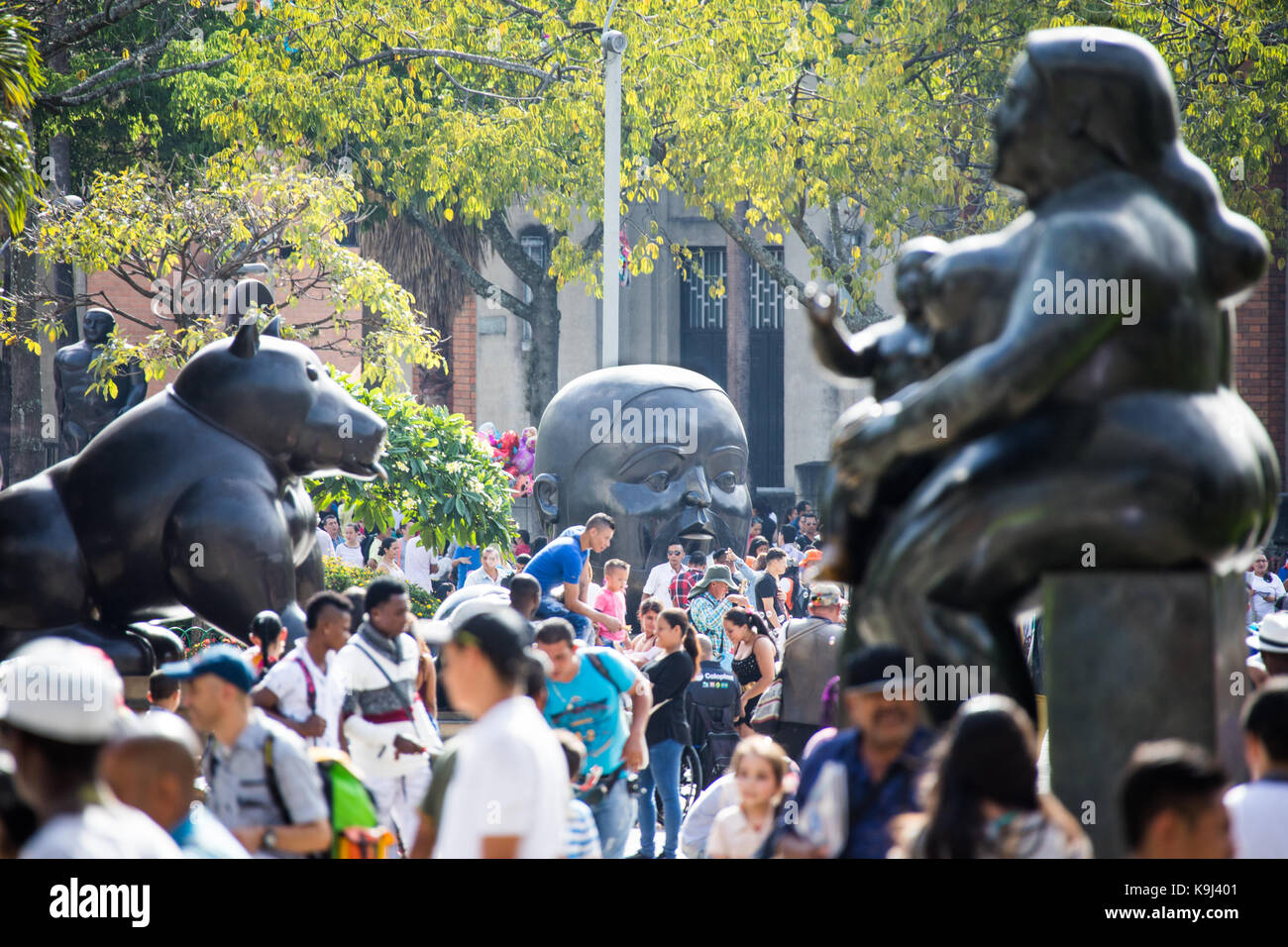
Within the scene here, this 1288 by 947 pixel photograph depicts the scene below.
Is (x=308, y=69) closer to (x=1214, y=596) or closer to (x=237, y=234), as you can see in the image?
(x=237, y=234)

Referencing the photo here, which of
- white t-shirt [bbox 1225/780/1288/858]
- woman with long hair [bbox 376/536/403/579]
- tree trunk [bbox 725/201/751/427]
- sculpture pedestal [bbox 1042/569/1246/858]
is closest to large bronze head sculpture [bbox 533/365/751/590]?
woman with long hair [bbox 376/536/403/579]

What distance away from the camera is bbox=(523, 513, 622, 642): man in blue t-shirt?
10266mm

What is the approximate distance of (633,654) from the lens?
10000mm

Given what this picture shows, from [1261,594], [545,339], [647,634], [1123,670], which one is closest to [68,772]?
[1123,670]

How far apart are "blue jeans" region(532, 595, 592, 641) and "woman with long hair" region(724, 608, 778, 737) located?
0.90m

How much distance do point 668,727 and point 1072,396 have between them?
4.78 metres

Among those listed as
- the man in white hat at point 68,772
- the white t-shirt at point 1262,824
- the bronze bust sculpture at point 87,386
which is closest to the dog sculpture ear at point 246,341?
Answer: the man in white hat at point 68,772

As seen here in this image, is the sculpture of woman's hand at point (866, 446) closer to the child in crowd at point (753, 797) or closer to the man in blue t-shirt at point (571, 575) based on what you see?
the child in crowd at point (753, 797)

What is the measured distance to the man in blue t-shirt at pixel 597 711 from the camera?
7.16 metres

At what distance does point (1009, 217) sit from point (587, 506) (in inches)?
302

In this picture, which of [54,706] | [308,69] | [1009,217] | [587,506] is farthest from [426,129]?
[54,706]

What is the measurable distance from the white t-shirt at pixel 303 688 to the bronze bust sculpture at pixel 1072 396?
100 inches

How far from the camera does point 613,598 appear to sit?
37.5ft

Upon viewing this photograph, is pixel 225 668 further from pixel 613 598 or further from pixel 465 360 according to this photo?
pixel 465 360
